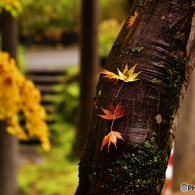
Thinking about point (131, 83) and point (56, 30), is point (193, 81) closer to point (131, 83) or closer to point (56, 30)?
point (131, 83)

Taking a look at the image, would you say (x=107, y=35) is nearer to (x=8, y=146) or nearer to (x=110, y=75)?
(x=8, y=146)

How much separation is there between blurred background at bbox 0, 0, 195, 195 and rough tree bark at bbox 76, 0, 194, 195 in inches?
61.7

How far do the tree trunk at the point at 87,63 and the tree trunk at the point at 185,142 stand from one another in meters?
2.89

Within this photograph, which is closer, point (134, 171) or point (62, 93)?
point (134, 171)

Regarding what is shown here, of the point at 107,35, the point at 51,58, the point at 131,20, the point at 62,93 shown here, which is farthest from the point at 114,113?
the point at 51,58

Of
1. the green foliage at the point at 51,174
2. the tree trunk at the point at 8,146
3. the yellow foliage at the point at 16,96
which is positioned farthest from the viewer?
the green foliage at the point at 51,174

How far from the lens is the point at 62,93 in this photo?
10.5 meters

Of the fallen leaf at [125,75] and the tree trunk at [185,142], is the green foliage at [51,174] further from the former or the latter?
the fallen leaf at [125,75]

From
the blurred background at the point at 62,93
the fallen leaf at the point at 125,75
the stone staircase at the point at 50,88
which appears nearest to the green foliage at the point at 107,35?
the blurred background at the point at 62,93

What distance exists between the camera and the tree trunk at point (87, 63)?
23.6 ft

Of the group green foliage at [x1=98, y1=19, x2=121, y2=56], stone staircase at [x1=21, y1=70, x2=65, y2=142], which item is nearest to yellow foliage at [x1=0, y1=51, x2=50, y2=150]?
stone staircase at [x1=21, y1=70, x2=65, y2=142]

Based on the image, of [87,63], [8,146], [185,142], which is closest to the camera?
[185,142]

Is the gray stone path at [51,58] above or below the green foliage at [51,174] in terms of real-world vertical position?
above

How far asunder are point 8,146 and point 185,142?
278cm
